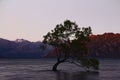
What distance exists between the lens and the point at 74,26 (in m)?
72.2

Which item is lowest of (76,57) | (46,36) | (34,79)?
(34,79)

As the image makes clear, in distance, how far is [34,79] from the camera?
5644 cm

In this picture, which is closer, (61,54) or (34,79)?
(34,79)

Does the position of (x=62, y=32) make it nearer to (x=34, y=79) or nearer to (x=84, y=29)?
(x=84, y=29)

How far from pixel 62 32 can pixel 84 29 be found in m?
5.45

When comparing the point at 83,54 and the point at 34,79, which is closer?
the point at 34,79

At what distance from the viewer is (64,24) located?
72125 millimetres

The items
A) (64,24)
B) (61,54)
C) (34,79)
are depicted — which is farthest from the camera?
(61,54)

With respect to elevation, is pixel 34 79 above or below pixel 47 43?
below

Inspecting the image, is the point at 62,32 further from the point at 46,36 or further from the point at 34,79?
the point at 34,79

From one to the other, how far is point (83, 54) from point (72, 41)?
4517 mm

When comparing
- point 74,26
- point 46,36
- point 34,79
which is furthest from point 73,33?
point 34,79

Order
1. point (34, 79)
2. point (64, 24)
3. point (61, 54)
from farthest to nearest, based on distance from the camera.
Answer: point (61, 54)
point (64, 24)
point (34, 79)

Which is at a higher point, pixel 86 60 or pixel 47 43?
pixel 47 43
